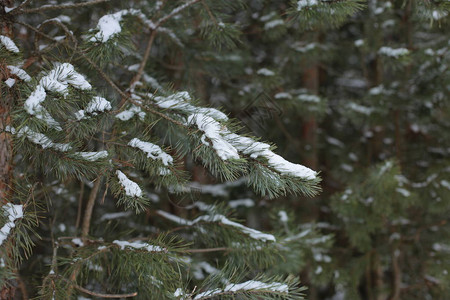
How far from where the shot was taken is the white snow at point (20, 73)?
140cm

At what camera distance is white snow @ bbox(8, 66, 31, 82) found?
1.40 meters

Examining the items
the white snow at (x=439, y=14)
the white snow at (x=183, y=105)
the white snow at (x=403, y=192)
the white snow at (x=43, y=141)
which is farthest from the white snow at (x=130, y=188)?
the white snow at (x=403, y=192)

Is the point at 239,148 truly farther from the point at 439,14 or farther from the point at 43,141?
the point at 439,14

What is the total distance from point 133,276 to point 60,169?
2.60ft

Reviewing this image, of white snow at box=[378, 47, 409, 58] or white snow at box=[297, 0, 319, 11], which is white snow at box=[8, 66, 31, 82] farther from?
white snow at box=[378, 47, 409, 58]

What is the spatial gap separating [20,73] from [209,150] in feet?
2.60

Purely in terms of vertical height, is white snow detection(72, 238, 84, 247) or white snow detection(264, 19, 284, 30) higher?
white snow detection(264, 19, 284, 30)

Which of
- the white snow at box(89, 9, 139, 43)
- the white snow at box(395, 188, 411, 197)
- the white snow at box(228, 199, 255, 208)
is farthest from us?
the white snow at box(228, 199, 255, 208)

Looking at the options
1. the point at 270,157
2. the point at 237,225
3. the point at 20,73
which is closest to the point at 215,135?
the point at 270,157

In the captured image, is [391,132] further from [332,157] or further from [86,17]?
[86,17]

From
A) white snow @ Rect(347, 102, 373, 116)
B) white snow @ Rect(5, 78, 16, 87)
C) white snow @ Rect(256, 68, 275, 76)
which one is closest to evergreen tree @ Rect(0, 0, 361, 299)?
white snow @ Rect(5, 78, 16, 87)

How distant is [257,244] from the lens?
1993 millimetres

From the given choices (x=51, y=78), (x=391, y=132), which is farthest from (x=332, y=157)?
(x=51, y=78)

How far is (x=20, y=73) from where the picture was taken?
4.67 ft
